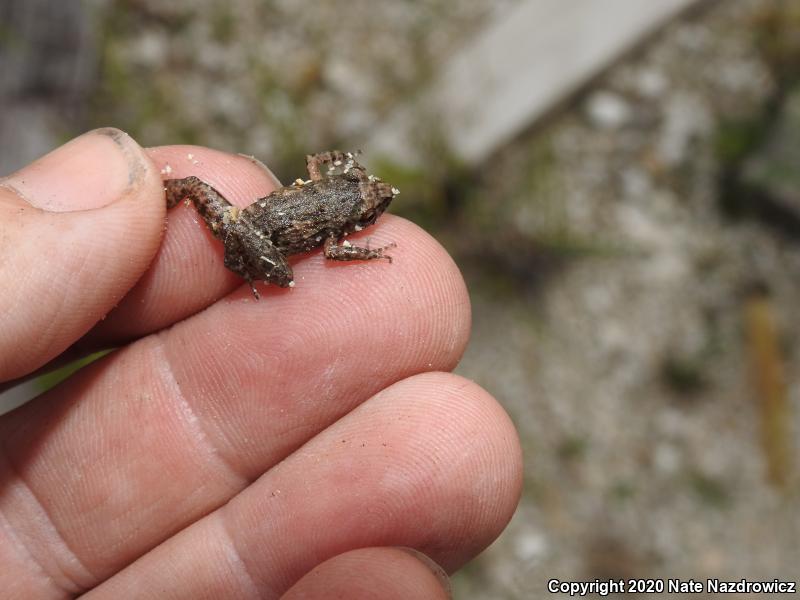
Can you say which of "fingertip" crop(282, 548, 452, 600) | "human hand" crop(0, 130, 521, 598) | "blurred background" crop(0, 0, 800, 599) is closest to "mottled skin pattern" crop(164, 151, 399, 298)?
"human hand" crop(0, 130, 521, 598)

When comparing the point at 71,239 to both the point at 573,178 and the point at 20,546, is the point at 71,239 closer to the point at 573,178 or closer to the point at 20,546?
the point at 20,546

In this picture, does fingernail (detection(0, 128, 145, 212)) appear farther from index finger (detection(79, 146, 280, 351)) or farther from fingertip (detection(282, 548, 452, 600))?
fingertip (detection(282, 548, 452, 600))

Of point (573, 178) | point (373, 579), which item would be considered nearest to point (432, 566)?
point (373, 579)

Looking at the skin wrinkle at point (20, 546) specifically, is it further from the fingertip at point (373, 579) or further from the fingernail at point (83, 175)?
the fingernail at point (83, 175)

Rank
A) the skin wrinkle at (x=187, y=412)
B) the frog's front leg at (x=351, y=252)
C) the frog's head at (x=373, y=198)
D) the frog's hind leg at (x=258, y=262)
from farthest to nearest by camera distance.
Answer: the frog's head at (x=373, y=198) < the skin wrinkle at (x=187, y=412) < the frog's front leg at (x=351, y=252) < the frog's hind leg at (x=258, y=262)

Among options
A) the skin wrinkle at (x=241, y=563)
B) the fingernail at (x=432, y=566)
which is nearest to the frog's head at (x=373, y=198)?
the fingernail at (x=432, y=566)

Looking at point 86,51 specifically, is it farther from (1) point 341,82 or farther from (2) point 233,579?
(2) point 233,579
